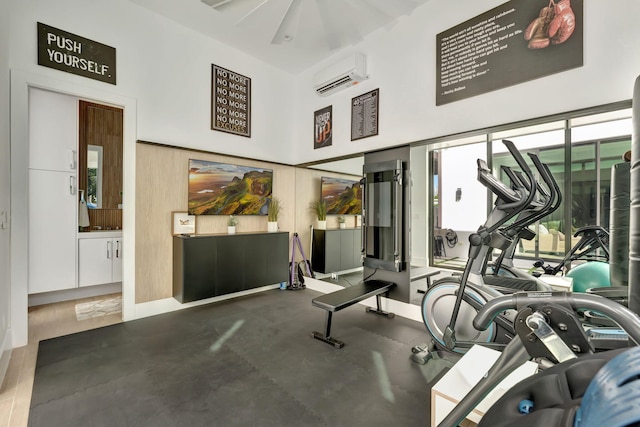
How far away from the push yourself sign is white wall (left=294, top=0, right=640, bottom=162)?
9.70 ft

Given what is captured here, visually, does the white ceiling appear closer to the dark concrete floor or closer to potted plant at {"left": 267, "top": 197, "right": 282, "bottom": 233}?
potted plant at {"left": 267, "top": 197, "right": 282, "bottom": 233}

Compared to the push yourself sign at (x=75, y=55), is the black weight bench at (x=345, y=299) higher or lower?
lower

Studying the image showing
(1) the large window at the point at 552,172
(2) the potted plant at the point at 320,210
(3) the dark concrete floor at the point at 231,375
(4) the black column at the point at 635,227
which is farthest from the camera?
(2) the potted plant at the point at 320,210

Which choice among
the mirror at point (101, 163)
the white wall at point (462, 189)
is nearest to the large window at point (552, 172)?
the white wall at point (462, 189)

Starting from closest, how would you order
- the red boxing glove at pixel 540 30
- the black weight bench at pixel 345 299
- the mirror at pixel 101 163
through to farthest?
1. the red boxing glove at pixel 540 30
2. the black weight bench at pixel 345 299
3. the mirror at pixel 101 163

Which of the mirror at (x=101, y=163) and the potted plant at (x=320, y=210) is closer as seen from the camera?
the mirror at (x=101, y=163)

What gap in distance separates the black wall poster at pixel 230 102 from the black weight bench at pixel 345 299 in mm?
3056

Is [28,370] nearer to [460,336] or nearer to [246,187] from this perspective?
[246,187]

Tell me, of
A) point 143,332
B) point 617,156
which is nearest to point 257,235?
point 143,332

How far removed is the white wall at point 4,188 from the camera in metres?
2.55

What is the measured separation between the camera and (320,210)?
17.8 feet

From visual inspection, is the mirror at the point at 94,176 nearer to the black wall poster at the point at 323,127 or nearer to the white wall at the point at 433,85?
the white wall at the point at 433,85

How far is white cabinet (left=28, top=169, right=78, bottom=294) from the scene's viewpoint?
4000 millimetres

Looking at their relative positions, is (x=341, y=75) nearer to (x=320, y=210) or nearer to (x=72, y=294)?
(x=320, y=210)
